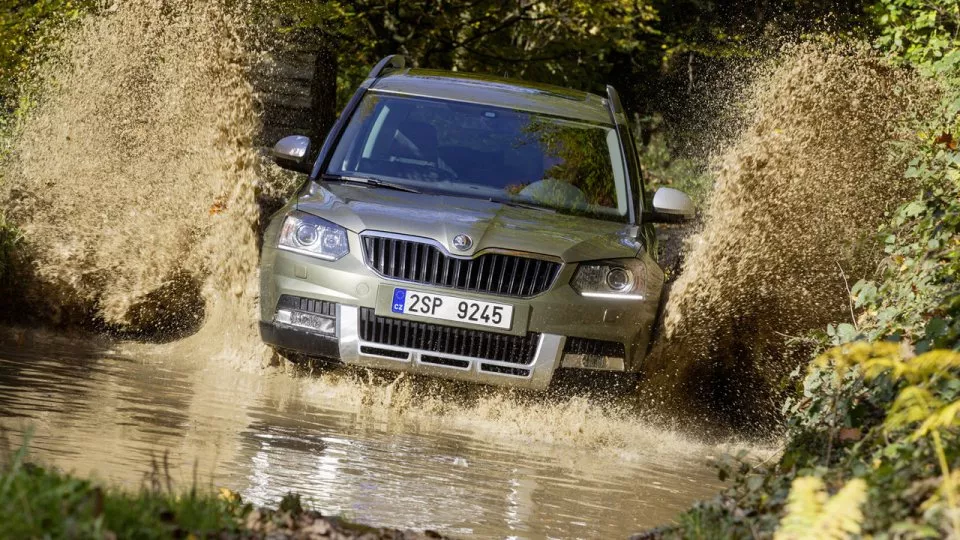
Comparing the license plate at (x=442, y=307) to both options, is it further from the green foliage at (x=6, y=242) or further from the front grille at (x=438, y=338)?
the green foliage at (x=6, y=242)

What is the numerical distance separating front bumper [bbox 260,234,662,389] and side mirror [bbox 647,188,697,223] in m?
1.02

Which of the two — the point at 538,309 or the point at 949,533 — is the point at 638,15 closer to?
the point at 538,309

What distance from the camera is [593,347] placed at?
294 inches

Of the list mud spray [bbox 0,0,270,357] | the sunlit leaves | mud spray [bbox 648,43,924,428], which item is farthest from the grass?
mud spray [bbox 0,0,270,357]

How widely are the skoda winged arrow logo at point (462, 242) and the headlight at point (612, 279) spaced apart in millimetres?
569

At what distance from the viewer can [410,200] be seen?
776 cm

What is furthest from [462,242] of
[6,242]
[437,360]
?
[6,242]

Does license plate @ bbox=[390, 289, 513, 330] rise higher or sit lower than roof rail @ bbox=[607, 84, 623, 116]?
lower

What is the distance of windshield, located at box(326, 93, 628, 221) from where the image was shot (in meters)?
8.28

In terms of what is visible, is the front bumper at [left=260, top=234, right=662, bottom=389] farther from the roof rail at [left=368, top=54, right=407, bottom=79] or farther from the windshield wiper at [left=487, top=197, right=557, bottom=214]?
the roof rail at [left=368, top=54, right=407, bottom=79]

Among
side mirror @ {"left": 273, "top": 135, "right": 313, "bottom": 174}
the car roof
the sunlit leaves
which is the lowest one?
the sunlit leaves

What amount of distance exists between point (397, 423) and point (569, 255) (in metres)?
1.22

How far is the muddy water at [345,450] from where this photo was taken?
18.3 feet

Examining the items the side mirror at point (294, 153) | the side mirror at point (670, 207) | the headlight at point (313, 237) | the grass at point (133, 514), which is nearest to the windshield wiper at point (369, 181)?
the side mirror at point (294, 153)
